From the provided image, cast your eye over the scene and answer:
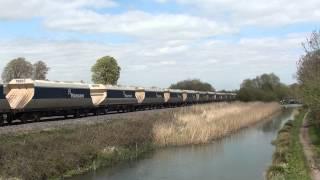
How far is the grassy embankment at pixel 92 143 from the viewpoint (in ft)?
67.1

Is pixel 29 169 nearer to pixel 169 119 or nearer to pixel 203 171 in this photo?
pixel 203 171

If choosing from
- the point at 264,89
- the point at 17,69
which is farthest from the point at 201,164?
the point at 264,89

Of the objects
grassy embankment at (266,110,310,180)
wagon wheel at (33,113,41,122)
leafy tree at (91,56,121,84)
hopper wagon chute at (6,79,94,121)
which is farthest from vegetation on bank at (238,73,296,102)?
grassy embankment at (266,110,310,180)

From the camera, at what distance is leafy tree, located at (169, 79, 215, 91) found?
156 meters

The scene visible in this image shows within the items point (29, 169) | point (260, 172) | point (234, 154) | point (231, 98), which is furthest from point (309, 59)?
point (231, 98)

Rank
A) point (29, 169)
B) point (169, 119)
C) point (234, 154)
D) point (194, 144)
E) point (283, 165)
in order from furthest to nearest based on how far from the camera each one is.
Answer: point (169, 119)
point (194, 144)
point (234, 154)
point (283, 165)
point (29, 169)

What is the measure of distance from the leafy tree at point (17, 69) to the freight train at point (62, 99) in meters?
21.8

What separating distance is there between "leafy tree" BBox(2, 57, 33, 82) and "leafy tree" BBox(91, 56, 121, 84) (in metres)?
17.4

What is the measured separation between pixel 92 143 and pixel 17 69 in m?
55.9

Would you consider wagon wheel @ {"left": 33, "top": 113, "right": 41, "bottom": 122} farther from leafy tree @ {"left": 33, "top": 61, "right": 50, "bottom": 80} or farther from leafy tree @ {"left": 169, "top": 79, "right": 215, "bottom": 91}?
leafy tree @ {"left": 169, "top": 79, "right": 215, "bottom": 91}

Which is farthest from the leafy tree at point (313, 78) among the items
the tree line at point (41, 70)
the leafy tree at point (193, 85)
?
the leafy tree at point (193, 85)

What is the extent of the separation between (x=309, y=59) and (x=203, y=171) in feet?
50.6

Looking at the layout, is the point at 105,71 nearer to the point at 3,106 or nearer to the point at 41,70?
the point at 41,70

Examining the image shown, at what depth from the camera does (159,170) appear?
24.7m
